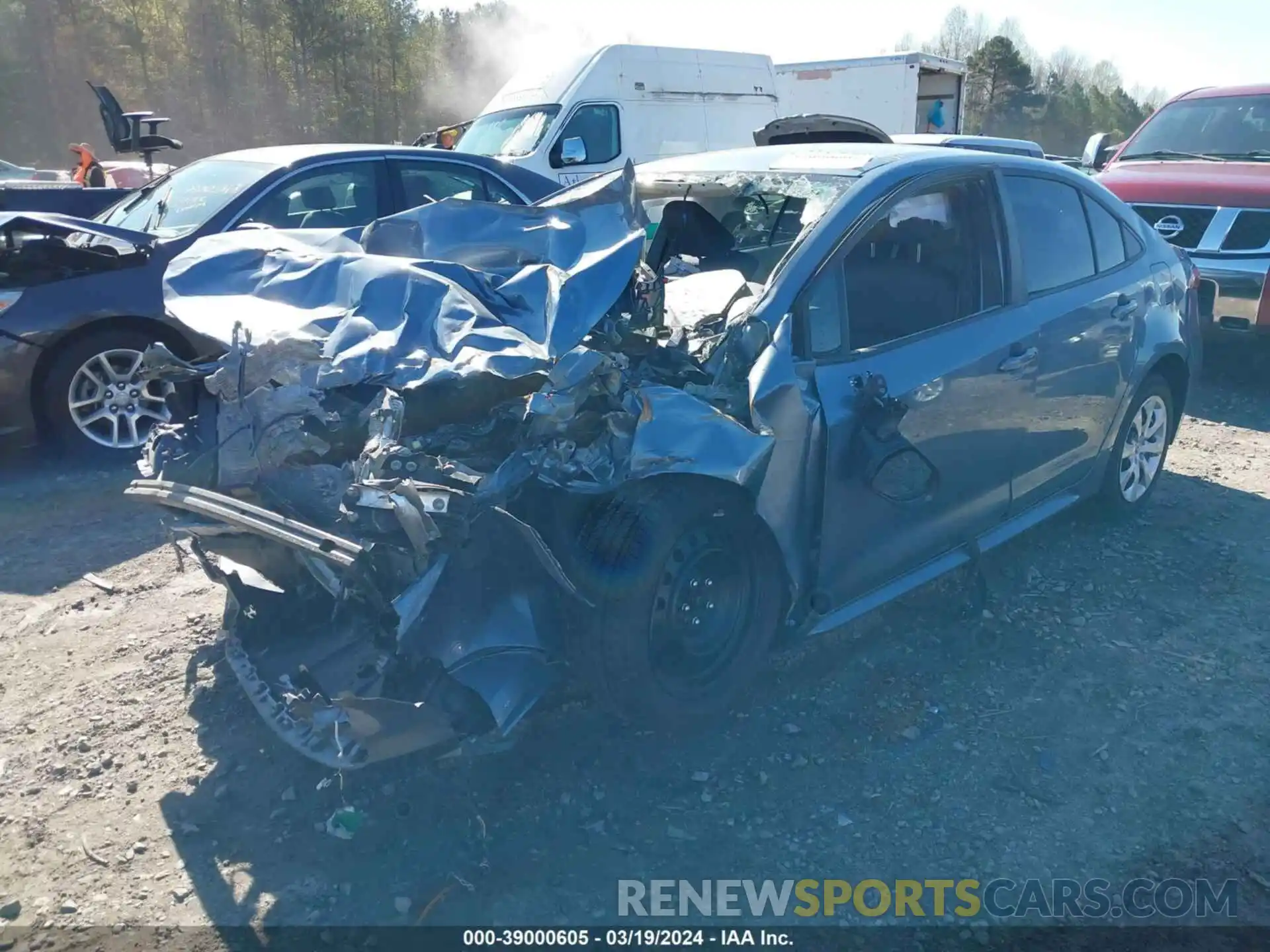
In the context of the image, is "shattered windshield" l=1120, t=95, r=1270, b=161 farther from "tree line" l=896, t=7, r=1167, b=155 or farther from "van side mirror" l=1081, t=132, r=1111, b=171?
"tree line" l=896, t=7, r=1167, b=155

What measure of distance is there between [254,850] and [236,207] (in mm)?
4409

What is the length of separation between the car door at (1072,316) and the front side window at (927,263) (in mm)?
207

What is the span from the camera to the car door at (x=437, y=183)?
6.69 meters

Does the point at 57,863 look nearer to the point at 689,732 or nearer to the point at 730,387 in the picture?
the point at 689,732

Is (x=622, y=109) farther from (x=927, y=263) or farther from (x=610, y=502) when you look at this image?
(x=610, y=502)

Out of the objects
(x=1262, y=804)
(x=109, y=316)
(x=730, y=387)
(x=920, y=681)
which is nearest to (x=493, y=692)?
(x=730, y=387)

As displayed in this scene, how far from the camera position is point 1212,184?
8.02 meters

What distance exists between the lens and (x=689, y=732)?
3.25 metres

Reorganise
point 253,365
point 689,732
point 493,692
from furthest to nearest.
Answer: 1. point 689,732
2. point 253,365
3. point 493,692

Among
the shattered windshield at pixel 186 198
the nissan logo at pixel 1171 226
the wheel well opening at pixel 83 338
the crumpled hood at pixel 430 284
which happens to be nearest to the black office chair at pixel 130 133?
the shattered windshield at pixel 186 198

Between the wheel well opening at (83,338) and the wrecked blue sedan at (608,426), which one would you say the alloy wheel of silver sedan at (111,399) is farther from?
the wrecked blue sedan at (608,426)

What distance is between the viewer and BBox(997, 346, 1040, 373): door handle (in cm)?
390

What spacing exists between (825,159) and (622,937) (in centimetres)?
294

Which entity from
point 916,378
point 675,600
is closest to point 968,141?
point 916,378
